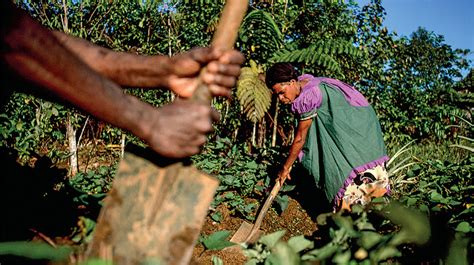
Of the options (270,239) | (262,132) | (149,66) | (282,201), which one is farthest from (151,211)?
(262,132)

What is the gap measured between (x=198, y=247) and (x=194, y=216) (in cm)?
237

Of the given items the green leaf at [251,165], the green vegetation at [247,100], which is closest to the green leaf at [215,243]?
the green vegetation at [247,100]

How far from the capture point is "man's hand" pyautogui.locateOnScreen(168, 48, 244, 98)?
136cm

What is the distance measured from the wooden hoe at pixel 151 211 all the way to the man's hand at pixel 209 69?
0.32 metres

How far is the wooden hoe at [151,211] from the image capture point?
1.10m

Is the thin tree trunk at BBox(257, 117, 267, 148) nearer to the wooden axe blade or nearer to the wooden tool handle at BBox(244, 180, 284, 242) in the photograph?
the wooden tool handle at BBox(244, 180, 284, 242)

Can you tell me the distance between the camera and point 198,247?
340 centimetres

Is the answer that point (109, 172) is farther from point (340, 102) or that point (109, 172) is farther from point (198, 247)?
point (340, 102)

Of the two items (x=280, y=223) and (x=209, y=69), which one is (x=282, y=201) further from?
(x=209, y=69)

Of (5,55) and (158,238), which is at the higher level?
(5,55)

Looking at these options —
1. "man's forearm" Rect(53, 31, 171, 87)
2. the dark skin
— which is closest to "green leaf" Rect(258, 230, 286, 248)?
the dark skin

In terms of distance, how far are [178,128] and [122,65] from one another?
58 cm

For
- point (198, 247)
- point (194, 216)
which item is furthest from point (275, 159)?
point (194, 216)

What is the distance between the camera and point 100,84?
1.04 m
